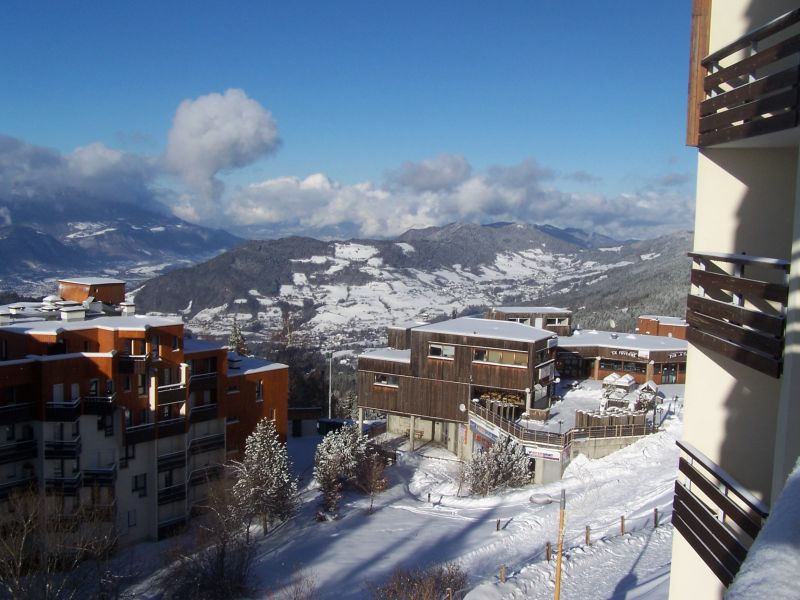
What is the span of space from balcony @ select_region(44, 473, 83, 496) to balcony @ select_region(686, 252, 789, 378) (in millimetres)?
26471

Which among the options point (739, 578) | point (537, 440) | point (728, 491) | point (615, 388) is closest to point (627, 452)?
point (537, 440)

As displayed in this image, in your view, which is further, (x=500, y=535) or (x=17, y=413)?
(x=17, y=413)

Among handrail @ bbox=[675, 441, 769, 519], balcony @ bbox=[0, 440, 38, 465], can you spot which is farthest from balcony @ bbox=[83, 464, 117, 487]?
handrail @ bbox=[675, 441, 769, 519]

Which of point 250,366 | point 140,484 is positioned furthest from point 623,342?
point 140,484

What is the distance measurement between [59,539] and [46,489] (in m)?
6.00

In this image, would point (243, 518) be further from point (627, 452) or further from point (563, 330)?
point (563, 330)

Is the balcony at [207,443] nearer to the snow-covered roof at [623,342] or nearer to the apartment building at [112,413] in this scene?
the apartment building at [112,413]

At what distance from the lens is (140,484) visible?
28.8 meters

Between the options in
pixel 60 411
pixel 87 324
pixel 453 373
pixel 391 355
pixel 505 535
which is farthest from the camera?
pixel 391 355

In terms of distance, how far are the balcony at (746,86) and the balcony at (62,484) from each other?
27042 millimetres

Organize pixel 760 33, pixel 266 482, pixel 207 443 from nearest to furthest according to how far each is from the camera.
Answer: pixel 760 33 < pixel 266 482 < pixel 207 443

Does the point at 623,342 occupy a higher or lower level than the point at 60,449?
higher

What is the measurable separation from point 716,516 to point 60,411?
84.7 ft

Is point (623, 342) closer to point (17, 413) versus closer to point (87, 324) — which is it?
point (87, 324)
